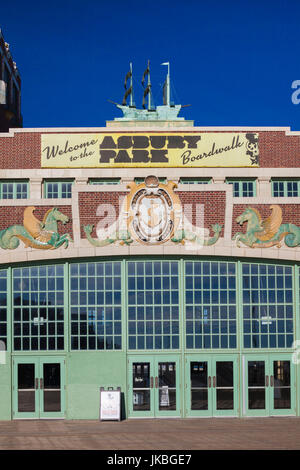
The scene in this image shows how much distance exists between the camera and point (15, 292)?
25.7 meters

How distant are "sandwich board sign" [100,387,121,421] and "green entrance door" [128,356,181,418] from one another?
72 cm

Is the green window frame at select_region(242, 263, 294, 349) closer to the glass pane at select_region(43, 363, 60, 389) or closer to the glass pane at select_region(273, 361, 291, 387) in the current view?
the glass pane at select_region(273, 361, 291, 387)

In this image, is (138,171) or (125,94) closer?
(138,171)

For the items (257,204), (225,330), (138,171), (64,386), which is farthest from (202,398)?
(138,171)

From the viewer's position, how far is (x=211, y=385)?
25453 mm

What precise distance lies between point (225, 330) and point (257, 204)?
17.5 feet

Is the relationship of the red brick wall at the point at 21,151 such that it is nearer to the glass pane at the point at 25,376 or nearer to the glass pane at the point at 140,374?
the glass pane at the point at 25,376

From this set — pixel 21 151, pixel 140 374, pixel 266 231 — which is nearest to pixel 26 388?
pixel 140 374

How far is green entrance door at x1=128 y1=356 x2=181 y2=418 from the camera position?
2533 cm

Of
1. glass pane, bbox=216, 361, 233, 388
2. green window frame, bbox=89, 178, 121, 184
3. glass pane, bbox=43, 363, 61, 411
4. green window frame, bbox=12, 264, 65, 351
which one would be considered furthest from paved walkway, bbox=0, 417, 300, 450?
green window frame, bbox=89, 178, 121, 184

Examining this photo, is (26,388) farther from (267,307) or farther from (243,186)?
(243,186)

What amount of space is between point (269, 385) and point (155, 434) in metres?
5.89

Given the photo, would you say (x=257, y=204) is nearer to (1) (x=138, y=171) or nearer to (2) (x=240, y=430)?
(1) (x=138, y=171)

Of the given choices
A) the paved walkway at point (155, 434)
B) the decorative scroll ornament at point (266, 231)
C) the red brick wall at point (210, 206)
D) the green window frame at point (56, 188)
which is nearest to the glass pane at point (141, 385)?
the paved walkway at point (155, 434)
